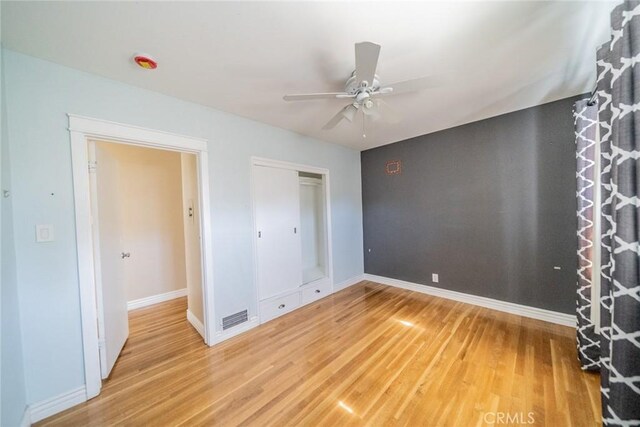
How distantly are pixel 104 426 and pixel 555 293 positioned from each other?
4.06m

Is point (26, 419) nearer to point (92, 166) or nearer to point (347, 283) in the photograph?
point (92, 166)

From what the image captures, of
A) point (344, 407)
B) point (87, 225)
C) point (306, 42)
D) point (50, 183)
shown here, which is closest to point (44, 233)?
point (87, 225)

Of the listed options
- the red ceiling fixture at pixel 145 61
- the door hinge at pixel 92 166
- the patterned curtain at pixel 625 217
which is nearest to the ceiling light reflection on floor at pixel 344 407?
the patterned curtain at pixel 625 217

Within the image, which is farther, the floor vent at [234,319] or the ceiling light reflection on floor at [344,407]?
the floor vent at [234,319]

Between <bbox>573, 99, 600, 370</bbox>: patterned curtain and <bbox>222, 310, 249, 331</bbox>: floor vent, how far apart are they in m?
2.98

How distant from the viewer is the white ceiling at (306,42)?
1.20m

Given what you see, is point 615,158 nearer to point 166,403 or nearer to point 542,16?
point 542,16

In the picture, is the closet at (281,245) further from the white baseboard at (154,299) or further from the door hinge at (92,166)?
the white baseboard at (154,299)

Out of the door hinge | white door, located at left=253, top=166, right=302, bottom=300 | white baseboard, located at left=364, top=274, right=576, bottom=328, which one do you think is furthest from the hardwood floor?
the door hinge

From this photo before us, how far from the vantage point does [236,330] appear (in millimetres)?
2385

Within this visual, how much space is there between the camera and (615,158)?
988 millimetres

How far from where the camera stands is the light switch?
1.45 meters

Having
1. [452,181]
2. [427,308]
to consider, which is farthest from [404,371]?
[452,181]

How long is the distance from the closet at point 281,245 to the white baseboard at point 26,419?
1668 mm
